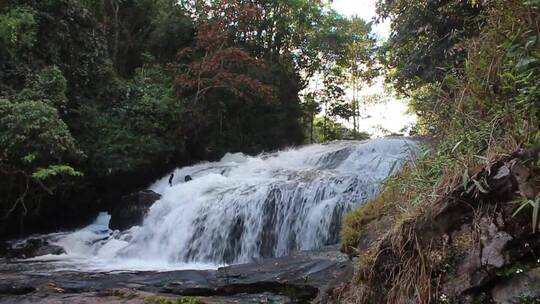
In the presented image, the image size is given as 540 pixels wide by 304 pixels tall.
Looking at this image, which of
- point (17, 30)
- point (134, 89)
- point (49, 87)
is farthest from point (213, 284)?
point (134, 89)

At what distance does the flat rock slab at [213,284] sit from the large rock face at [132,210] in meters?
3.86

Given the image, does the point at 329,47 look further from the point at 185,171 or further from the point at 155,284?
the point at 155,284

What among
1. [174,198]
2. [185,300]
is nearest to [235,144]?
[174,198]

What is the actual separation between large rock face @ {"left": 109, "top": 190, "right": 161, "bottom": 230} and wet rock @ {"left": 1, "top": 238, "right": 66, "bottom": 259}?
57.0 inches

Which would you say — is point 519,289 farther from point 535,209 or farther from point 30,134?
point 30,134

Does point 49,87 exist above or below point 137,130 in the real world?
above

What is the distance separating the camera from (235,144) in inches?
599

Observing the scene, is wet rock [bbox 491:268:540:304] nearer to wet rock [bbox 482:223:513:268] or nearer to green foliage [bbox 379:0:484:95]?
wet rock [bbox 482:223:513:268]

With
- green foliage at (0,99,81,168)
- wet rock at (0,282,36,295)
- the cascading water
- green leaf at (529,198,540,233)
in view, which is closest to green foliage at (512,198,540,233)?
green leaf at (529,198,540,233)

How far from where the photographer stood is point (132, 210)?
10586 mm

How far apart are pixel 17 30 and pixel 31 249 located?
4624 millimetres

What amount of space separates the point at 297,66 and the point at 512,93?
16.3 meters

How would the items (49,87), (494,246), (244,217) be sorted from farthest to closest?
(49,87) < (244,217) < (494,246)

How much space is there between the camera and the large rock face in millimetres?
10453
